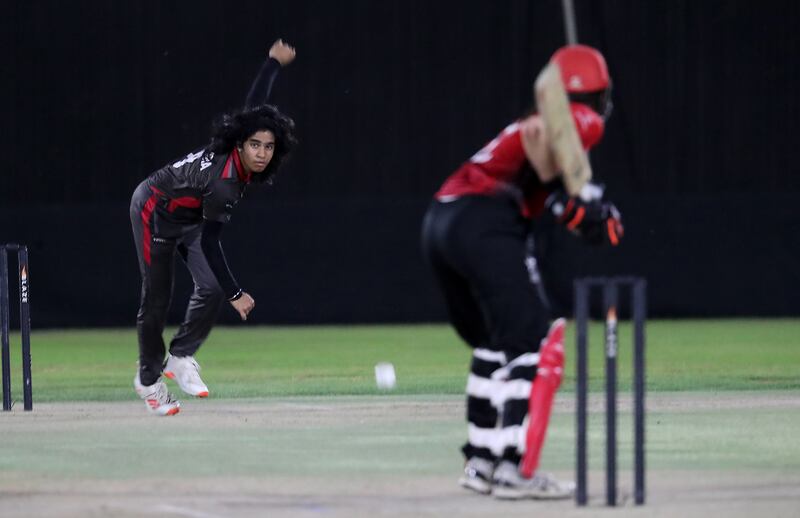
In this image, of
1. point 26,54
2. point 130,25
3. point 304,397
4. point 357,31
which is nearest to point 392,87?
point 357,31

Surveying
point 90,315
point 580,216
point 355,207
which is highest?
point 580,216

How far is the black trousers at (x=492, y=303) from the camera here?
5.70m

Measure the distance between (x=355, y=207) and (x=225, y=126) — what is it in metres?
8.40

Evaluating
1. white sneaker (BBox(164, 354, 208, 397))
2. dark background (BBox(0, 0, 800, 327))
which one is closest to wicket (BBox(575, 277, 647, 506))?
white sneaker (BBox(164, 354, 208, 397))

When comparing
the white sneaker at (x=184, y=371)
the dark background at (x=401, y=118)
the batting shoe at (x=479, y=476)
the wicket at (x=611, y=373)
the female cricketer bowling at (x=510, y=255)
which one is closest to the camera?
the wicket at (x=611, y=373)

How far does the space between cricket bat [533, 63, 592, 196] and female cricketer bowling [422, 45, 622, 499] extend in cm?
6

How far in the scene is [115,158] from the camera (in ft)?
55.3

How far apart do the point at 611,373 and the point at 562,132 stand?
0.87 metres

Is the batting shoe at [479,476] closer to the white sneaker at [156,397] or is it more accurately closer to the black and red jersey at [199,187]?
the black and red jersey at [199,187]

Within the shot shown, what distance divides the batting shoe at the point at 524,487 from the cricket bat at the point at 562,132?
1.05 m

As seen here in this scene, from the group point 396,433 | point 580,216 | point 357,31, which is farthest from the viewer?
point 357,31

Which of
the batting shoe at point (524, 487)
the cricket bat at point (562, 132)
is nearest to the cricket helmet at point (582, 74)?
the cricket bat at point (562, 132)

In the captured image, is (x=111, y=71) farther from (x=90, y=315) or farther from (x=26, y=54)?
(x=90, y=315)

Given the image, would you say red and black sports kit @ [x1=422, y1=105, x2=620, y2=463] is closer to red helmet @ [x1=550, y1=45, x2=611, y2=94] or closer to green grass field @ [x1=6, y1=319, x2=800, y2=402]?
red helmet @ [x1=550, y1=45, x2=611, y2=94]
